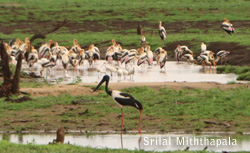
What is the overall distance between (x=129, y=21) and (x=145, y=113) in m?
30.9

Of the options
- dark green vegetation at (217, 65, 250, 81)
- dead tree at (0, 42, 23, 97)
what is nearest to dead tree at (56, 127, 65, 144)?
dead tree at (0, 42, 23, 97)

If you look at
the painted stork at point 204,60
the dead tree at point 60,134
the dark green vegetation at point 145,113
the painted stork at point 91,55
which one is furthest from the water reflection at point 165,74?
the dead tree at point 60,134

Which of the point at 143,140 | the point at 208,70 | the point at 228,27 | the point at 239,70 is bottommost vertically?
the point at 143,140

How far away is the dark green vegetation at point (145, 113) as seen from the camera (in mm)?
12773

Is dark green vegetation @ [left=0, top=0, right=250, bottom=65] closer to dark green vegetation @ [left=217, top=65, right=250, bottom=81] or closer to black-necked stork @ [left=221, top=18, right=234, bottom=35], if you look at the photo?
black-necked stork @ [left=221, top=18, right=234, bottom=35]

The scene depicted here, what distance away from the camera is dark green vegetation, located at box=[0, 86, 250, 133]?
12.8 meters

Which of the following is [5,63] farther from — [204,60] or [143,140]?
[204,60]

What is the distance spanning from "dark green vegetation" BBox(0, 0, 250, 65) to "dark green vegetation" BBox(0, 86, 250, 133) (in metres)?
11.1

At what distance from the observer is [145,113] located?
14008 millimetres

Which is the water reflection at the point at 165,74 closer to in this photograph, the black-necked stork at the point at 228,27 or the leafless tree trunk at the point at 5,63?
the black-necked stork at the point at 228,27

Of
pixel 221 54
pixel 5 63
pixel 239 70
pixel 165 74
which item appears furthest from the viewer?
pixel 221 54

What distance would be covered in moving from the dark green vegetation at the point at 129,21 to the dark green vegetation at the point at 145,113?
1105cm

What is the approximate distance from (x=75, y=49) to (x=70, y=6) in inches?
1100

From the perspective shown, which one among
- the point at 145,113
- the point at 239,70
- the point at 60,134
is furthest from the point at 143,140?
the point at 239,70
